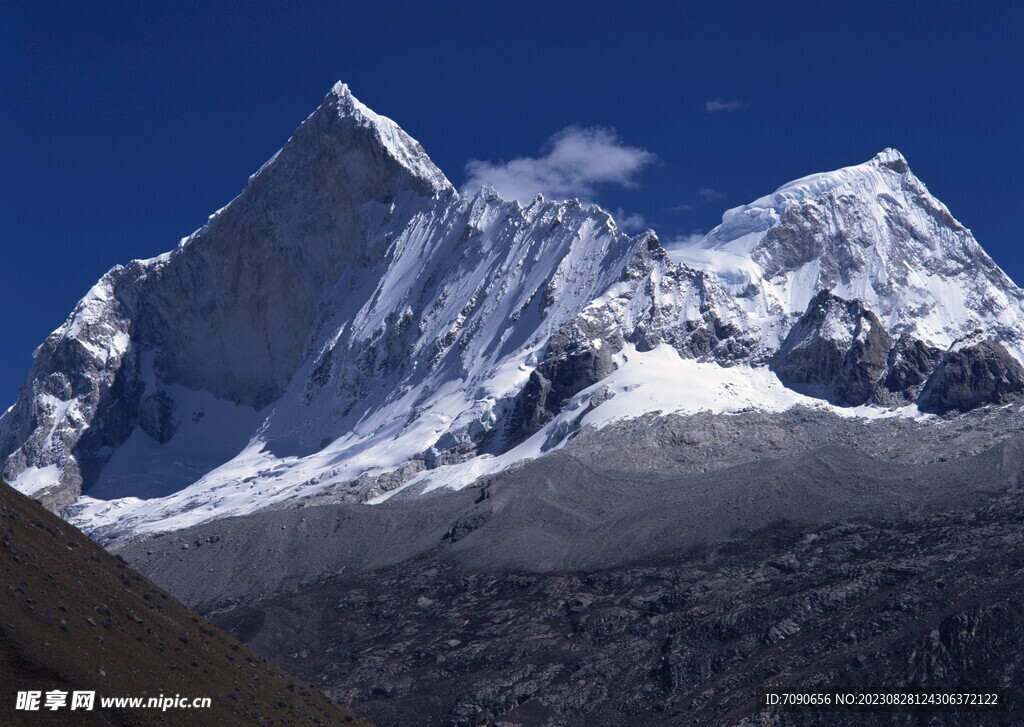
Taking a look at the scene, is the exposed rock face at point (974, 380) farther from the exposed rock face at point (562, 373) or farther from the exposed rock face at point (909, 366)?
the exposed rock face at point (562, 373)

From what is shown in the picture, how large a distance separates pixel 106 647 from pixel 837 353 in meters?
116

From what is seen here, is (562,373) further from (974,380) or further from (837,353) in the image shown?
(974,380)

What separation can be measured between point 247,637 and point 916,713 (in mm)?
→ 44939

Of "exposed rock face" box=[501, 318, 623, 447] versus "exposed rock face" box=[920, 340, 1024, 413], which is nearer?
"exposed rock face" box=[920, 340, 1024, 413]

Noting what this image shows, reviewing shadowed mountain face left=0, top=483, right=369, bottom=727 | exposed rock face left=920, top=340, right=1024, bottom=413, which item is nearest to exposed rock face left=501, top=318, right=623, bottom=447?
exposed rock face left=920, top=340, right=1024, bottom=413

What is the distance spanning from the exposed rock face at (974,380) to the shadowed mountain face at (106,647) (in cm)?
9608

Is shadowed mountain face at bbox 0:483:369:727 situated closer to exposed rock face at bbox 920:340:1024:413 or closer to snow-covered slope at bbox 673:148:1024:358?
exposed rock face at bbox 920:340:1024:413

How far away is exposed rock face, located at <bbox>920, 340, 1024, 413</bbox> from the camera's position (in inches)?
5399

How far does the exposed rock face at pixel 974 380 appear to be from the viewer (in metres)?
137

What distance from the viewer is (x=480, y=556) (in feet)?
363

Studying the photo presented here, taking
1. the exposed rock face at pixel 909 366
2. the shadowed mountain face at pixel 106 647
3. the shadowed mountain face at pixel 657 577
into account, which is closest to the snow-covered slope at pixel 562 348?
the exposed rock face at pixel 909 366

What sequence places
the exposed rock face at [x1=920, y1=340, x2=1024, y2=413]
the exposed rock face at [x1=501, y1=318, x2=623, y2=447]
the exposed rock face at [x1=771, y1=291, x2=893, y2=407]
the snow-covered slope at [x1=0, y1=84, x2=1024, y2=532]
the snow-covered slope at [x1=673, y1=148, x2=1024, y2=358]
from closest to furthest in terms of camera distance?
1. the exposed rock face at [x1=920, y1=340, x2=1024, y2=413]
2. the exposed rock face at [x1=771, y1=291, x2=893, y2=407]
3. the snow-covered slope at [x1=0, y1=84, x2=1024, y2=532]
4. the exposed rock face at [x1=501, y1=318, x2=623, y2=447]
5. the snow-covered slope at [x1=673, y1=148, x2=1024, y2=358]

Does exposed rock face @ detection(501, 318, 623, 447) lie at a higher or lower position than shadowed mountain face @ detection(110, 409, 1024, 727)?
higher

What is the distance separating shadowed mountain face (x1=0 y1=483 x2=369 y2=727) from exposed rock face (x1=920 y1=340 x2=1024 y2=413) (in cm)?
9608
